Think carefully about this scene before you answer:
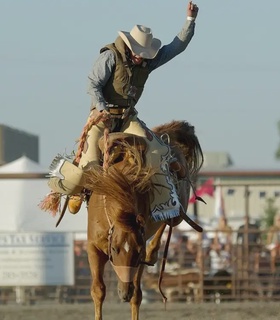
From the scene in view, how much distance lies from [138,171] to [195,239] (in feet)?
16.3

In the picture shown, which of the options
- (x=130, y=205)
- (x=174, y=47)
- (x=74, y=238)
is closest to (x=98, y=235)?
(x=130, y=205)

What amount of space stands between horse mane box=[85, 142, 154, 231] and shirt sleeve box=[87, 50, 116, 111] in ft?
1.34

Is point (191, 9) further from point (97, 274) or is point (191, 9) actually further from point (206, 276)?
point (206, 276)

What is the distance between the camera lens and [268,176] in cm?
1104

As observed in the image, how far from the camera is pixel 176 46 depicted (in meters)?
7.54

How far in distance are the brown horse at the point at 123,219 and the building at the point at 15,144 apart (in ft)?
34.5

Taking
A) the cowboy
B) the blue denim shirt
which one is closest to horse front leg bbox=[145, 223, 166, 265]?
the cowboy

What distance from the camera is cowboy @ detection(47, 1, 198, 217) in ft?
23.4

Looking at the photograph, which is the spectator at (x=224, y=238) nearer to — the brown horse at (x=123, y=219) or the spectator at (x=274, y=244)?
the spectator at (x=274, y=244)

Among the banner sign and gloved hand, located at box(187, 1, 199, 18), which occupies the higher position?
gloved hand, located at box(187, 1, 199, 18)

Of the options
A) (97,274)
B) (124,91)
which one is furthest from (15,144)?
(97,274)

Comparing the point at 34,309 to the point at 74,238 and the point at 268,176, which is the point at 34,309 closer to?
the point at 74,238

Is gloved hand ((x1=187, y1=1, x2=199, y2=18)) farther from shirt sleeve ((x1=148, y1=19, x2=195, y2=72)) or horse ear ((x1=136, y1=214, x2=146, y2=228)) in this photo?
horse ear ((x1=136, y1=214, x2=146, y2=228))

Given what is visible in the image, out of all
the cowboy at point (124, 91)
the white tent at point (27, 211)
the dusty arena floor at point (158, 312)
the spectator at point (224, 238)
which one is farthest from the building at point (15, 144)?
the cowboy at point (124, 91)
